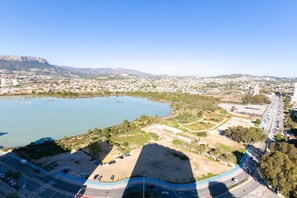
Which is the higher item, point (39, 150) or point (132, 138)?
point (132, 138)

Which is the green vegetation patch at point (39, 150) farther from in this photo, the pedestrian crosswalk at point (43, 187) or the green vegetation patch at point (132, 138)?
the green vegetation patch at point (132, 138)

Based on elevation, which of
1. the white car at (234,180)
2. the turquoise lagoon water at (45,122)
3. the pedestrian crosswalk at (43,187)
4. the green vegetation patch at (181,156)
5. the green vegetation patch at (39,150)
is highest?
the white car at (234,180)

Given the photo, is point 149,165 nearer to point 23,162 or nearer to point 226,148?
point 226,148

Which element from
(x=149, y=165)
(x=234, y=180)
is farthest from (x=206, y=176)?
(x=149, y=165)

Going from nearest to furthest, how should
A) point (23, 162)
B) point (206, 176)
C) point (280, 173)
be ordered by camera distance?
point (280, 173) < point (206, 176) < point (23, 162)

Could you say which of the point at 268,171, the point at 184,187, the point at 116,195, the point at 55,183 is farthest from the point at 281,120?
the point at 55,183

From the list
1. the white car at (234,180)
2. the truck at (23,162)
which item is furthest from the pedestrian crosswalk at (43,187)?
the white car at (234,180)

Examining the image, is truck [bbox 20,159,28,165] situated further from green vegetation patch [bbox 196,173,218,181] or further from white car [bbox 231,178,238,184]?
white car [bbox 231,178,238,184]

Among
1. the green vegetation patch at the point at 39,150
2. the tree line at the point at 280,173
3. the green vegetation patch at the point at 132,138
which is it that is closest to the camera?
the tree line at the point at 280,173

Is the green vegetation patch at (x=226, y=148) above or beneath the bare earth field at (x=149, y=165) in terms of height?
beneath

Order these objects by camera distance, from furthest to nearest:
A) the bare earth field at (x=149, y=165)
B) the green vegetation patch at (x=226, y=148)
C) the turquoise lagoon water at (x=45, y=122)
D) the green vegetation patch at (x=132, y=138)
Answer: the turquoise lagoon water at (x=45, y=122)
the green vegetation patch at (x=132, y=138)
the green vegetation patch at (x=226, y=148)
the bare earth field at (x=149, y=165)

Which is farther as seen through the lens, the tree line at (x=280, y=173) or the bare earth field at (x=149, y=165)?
the bare earth field at (x=149, y=165)
